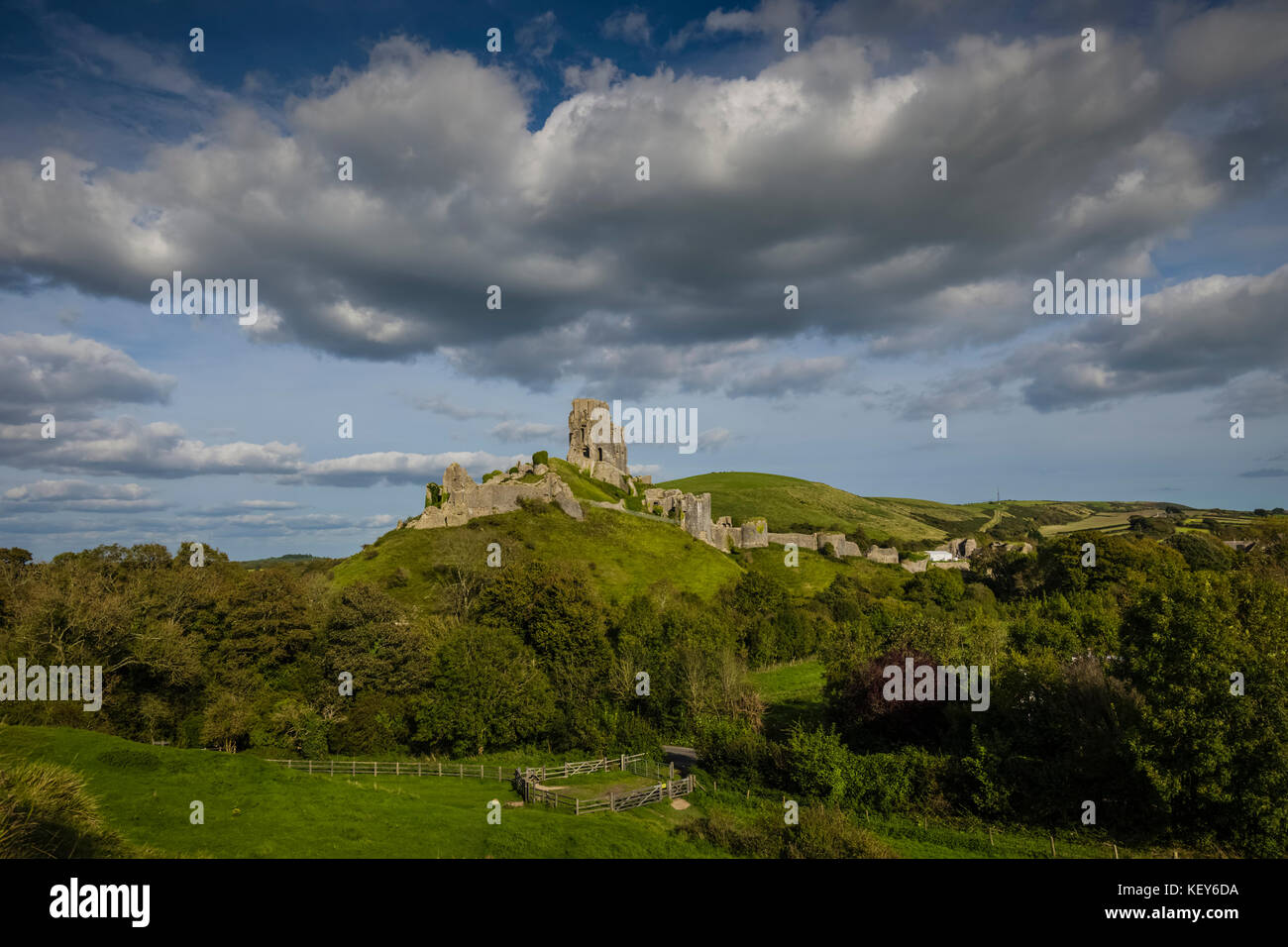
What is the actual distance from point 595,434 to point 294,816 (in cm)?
12681

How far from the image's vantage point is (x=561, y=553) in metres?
87.8

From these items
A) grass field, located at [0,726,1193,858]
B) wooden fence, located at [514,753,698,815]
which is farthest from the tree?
grass field, located at [0,726,1193,858]

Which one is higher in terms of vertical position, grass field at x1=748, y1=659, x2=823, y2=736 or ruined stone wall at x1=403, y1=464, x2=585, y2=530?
ruined stone wall at x1=403, y1=464, x2=585, y2=530

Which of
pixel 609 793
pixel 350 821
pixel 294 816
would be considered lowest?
pixel 609 793

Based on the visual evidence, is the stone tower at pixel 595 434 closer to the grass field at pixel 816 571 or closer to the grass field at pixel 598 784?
the grass field at pixel 816 571

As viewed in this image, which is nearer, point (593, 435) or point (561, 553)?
point (561, 553)

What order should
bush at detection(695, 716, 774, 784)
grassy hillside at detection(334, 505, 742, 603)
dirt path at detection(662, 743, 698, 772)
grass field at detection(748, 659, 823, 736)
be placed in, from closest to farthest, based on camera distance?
bush at detection(695, 716, 774, 784) → dirt path at detection(662, 743, 698, 772) → grass field at detection(748, 659, 823, 736) → grassy hillside at detection(334, 505, 742, 603)

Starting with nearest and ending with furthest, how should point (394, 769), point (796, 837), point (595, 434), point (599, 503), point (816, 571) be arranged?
point (796, 837)
point (394, 769)
point (599, 503)
point (816, 571)
point (595, 434)

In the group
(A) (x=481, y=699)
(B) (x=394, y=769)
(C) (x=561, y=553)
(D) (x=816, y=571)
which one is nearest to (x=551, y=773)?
(A) (x=481, y=699)

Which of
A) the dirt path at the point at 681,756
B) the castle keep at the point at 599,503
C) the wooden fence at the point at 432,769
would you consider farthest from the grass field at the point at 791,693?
the castle keep at the point at 599,503

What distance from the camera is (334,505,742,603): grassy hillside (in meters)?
78.2

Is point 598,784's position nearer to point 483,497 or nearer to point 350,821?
point 350,821

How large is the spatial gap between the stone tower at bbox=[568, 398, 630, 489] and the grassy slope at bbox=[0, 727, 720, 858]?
377 feet

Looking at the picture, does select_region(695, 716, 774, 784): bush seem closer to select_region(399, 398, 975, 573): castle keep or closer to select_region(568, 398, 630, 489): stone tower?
select_region(399, 398, 975, 573): castle keep
